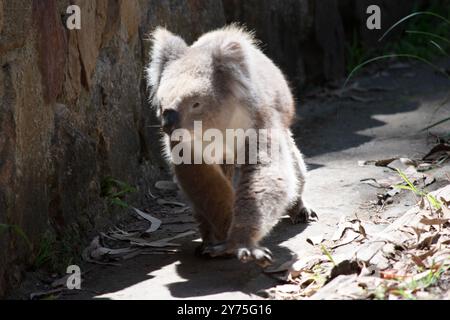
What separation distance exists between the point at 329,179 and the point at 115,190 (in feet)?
5.35

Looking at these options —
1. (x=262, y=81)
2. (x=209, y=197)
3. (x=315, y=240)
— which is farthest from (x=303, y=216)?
(x=262, y=81)

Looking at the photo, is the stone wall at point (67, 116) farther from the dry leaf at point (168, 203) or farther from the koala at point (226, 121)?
the koala at point (226, 121)

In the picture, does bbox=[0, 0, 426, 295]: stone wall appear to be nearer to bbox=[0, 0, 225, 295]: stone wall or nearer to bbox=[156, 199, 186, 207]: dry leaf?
bbox=[0, 0, 225, 295]: stone wall

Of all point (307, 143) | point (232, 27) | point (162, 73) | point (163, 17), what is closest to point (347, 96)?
point (307, 143)

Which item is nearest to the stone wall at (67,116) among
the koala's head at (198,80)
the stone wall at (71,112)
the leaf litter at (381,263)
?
the stone wall at (71,112)

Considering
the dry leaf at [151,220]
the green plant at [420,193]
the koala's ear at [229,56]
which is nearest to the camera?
the green plant at [420,193]

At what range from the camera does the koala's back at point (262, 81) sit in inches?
187

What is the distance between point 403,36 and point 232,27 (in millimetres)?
5107

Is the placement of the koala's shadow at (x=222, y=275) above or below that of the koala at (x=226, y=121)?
below

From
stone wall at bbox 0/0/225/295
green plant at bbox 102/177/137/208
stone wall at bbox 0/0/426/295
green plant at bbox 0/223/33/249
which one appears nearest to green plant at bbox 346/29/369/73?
stone wall at bbox 0/0/426/295

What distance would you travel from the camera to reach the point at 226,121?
15.2 feet

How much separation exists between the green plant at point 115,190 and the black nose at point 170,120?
102 centimetres

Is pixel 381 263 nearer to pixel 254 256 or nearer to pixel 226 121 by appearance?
pixel 254 256

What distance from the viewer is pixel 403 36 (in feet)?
32.7
